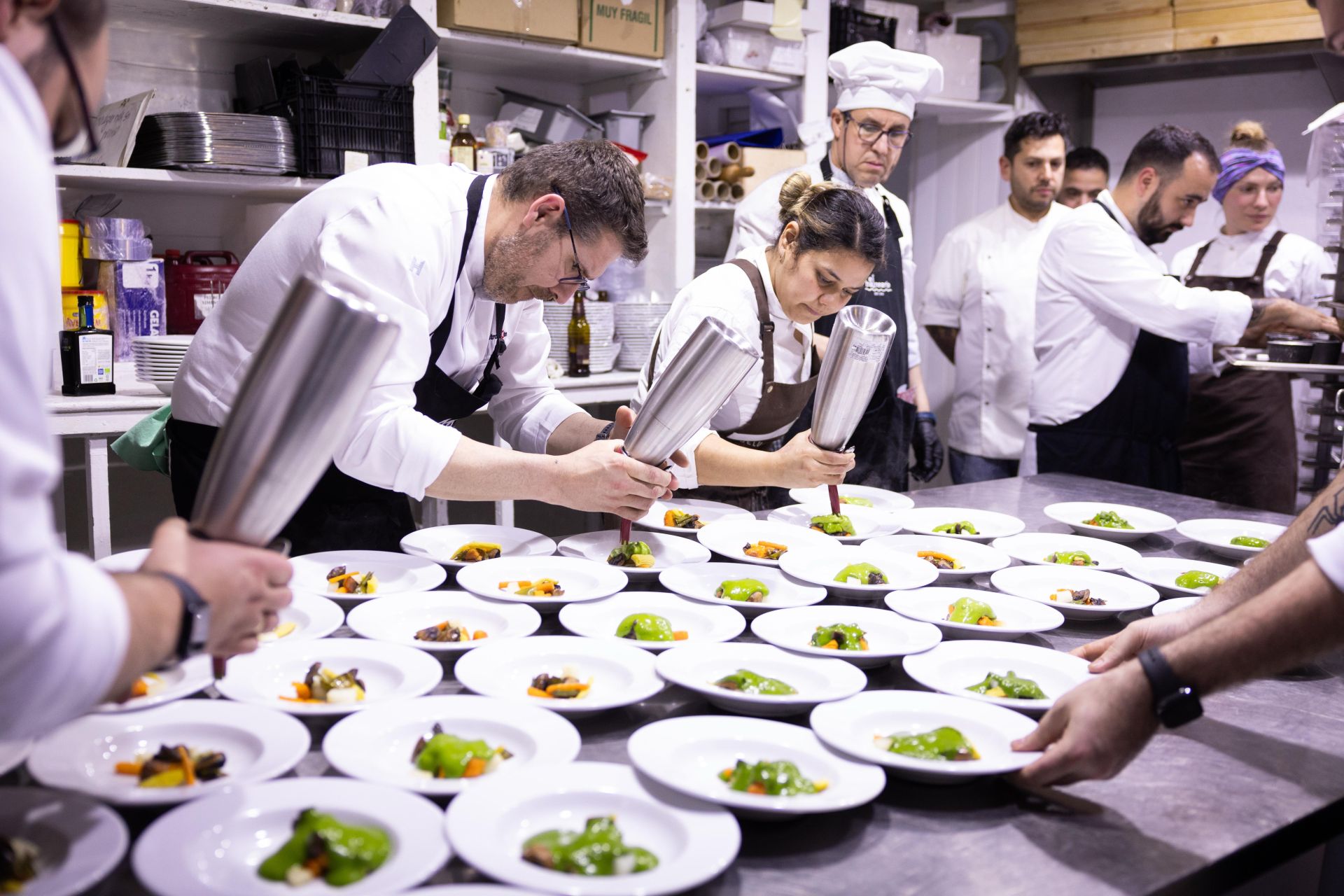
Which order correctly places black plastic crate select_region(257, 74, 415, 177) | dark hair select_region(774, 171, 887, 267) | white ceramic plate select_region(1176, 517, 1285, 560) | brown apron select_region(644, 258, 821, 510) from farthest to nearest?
black plastic crate select_region(257, 74, 415, 177) → brown apron select_region(644, 258, 821, 510) → dark hair select_region(774, 171, 887, 267) → white ceramic plate select_region(1176, 517, 1285, 560)

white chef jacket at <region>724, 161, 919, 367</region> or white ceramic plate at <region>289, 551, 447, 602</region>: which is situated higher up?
white chef jacket at <region>724, 161, 919, 367</region>

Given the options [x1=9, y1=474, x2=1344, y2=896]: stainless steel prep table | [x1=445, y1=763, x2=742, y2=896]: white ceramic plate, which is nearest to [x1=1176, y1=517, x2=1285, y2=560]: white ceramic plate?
[x1=9, y1=474, x2=1344, y2=896]: stainless steel prep table

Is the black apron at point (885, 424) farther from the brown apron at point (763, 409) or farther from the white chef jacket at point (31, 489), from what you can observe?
the white chef jacket at point (31, 489)

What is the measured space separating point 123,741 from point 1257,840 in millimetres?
1259

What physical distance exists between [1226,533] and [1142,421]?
120 cm

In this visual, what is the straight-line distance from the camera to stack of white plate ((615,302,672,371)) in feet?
13.4

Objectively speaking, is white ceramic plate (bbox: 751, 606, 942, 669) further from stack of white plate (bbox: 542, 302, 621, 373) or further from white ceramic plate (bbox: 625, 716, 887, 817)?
stack of white plate (bbox: 542, 302, 621, 373)

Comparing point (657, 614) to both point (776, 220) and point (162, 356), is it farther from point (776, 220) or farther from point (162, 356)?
point (776, 220)

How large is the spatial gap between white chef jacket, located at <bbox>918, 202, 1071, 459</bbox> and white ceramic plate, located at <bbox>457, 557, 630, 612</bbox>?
3.07 meters

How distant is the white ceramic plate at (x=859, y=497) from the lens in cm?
264

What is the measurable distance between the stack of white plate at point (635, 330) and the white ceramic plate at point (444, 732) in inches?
112

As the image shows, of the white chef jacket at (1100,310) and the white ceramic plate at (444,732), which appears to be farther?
the white chef jacket at (1100,310)

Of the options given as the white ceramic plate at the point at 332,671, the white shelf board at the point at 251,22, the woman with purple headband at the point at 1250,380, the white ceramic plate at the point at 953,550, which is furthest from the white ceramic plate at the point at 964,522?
the white shelf board at the point at 251,22

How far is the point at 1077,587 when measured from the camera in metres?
2.02
